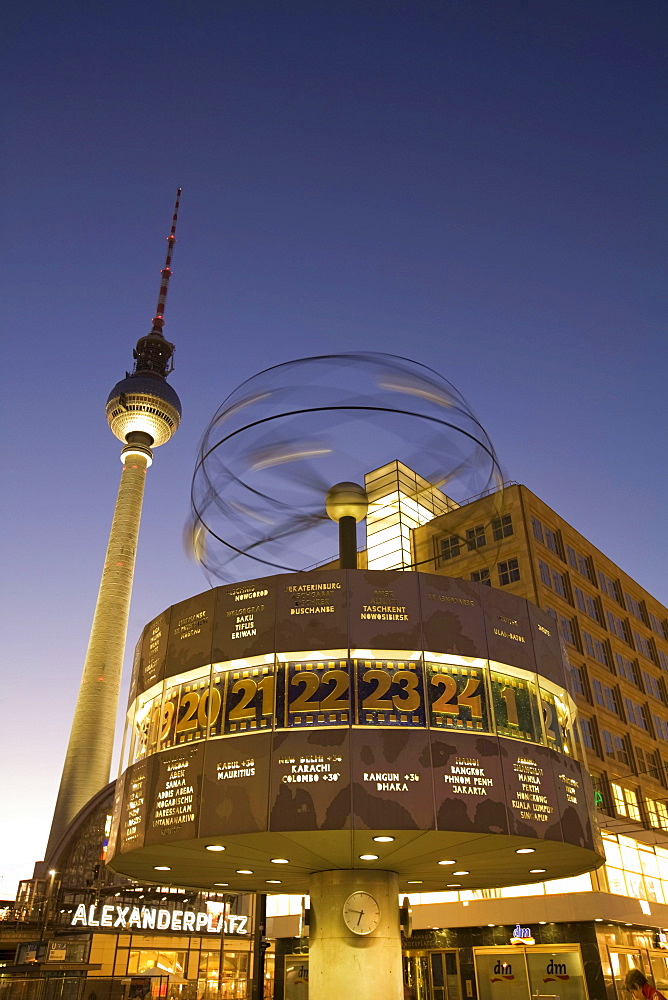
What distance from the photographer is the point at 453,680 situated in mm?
20062

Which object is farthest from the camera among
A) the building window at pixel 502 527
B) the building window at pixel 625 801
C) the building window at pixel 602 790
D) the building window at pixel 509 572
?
the building window at pixel 502 527

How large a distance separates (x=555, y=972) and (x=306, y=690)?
32188 mm

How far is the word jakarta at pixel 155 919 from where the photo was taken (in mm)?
47812

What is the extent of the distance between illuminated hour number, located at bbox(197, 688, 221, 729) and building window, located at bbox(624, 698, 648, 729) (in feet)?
165

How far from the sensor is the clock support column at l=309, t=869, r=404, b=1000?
20.0 metres

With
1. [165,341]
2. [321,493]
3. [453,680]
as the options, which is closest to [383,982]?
[453,680]

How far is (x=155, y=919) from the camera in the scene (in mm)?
51688

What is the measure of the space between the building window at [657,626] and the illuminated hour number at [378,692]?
204ft

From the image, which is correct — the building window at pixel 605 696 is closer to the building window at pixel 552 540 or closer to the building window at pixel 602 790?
the building window at pixel 602 790

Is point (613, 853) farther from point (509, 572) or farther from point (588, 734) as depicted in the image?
point (509, 572)

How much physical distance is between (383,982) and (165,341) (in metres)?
171

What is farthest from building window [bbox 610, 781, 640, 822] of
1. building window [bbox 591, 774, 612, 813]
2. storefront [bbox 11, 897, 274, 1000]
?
storefront [bbox 11, 897, 274, 1000]

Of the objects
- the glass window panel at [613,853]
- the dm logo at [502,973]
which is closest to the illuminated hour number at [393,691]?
the dm logo at [502,973]

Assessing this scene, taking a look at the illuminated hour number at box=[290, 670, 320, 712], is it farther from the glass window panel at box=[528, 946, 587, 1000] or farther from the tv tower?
the tv tower
